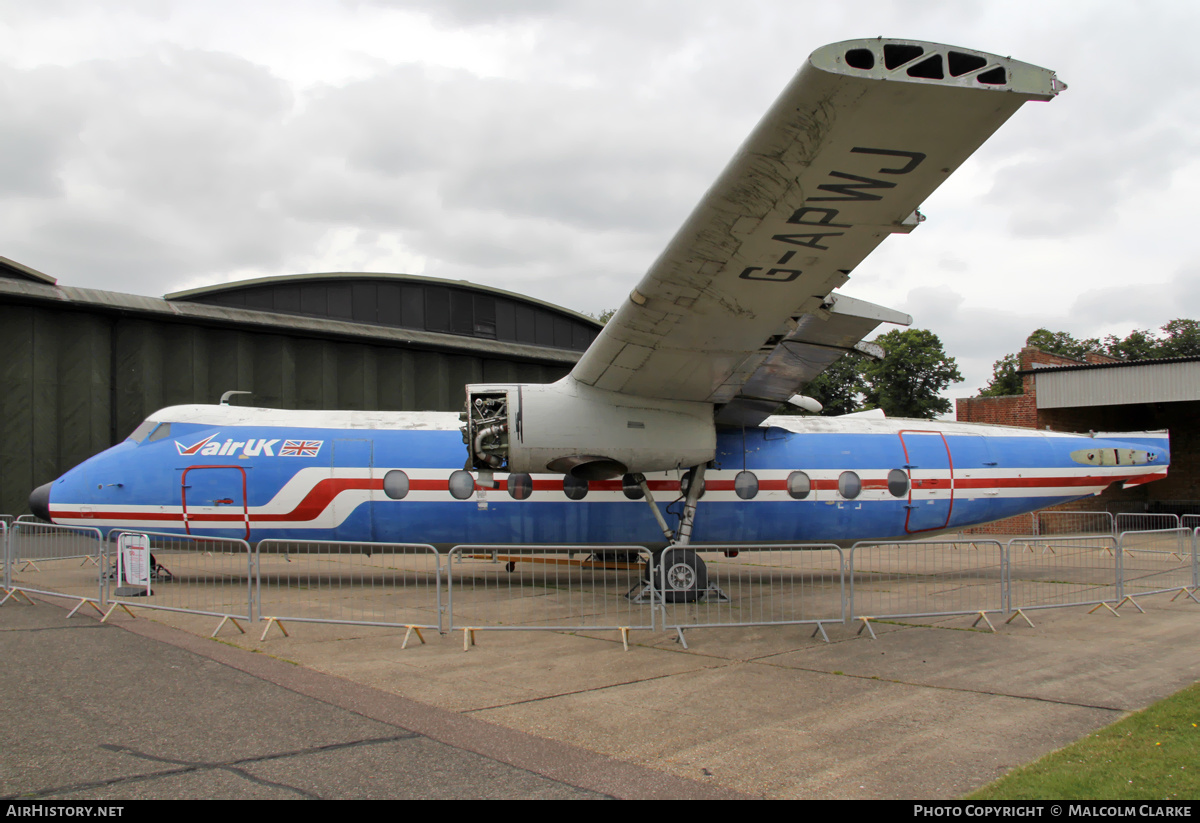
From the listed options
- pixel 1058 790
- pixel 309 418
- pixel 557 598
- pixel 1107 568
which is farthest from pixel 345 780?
pixel 1107 568

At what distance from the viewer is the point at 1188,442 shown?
26.8 m

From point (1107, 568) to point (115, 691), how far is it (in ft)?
50.5

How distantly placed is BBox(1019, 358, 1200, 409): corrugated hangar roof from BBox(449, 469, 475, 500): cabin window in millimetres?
19904

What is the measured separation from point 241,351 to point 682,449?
17.2 m

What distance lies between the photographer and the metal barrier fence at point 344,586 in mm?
9125

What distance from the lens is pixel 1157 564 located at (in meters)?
15.2

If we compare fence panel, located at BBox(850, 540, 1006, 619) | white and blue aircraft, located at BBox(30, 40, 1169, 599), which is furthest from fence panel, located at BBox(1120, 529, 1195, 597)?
fence panel, located at BBox(850, 540, 1006, 619)

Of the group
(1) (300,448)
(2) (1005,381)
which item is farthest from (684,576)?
(2) (1005,381)

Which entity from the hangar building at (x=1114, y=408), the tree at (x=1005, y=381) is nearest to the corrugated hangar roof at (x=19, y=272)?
the hangar building at (x=1114, y=408)

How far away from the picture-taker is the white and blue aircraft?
6.21 metres

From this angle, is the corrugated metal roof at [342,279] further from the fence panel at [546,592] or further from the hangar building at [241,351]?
the fence panel at [546,592]

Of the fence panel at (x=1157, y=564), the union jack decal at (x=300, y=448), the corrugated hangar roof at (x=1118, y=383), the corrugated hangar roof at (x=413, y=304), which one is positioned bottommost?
the fence panel at (x=1157, y=564)

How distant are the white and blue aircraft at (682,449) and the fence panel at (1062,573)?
1321 mm

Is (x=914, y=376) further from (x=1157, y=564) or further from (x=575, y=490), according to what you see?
(x=575, y=490)
